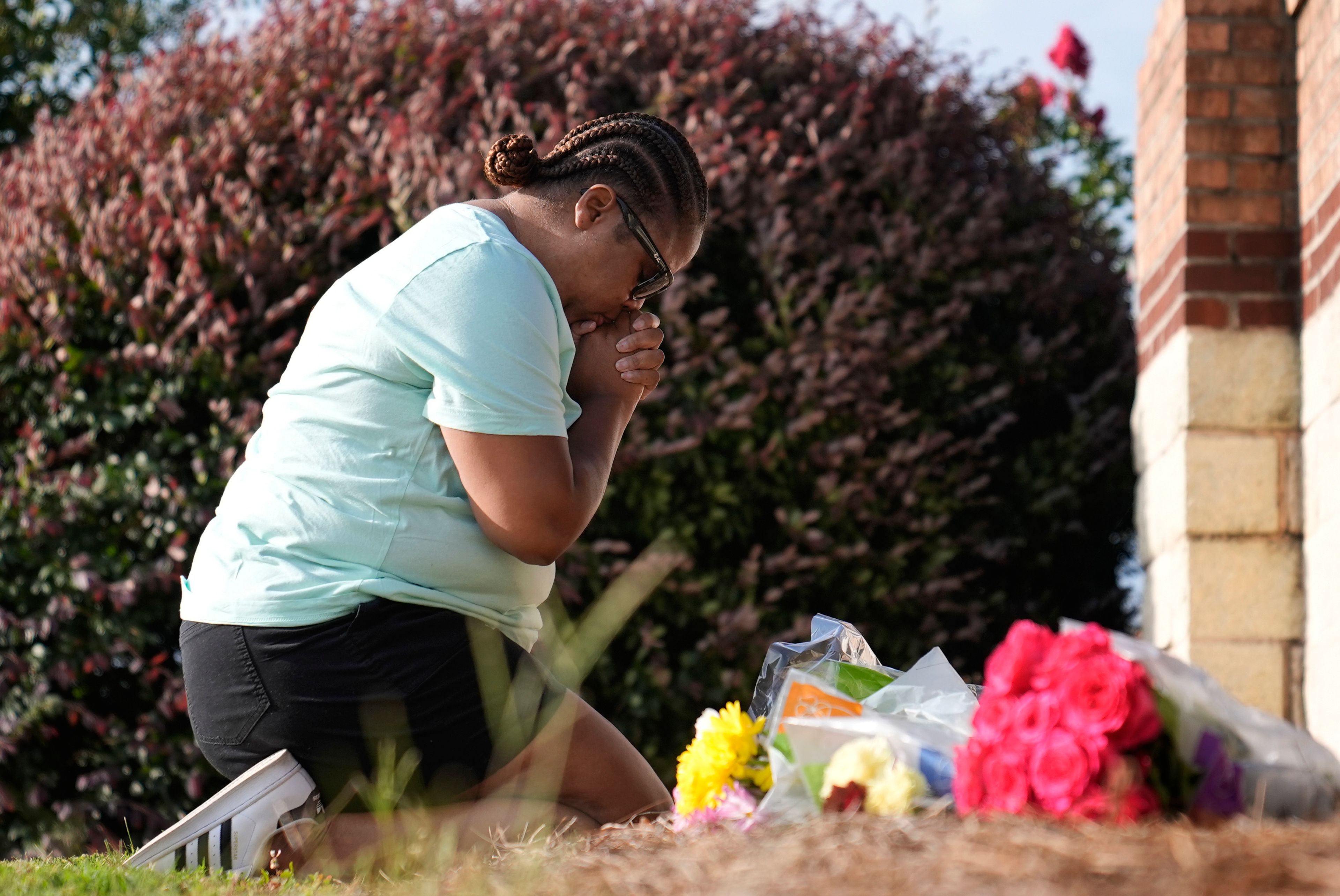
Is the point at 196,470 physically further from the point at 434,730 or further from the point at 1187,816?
the point at 1187,816

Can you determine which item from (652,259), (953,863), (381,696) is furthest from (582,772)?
(953,863)

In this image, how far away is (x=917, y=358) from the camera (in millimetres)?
4484

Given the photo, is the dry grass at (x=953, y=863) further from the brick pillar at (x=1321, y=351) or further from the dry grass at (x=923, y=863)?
the brick pillar at (x=1321, y=351)

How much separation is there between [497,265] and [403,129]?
6.55 ft

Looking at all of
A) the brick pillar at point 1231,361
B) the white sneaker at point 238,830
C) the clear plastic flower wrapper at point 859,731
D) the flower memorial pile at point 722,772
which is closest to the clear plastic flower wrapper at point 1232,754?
the clear plastic flower wrapper at point 859,731

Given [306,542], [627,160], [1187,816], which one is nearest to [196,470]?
[306,542]

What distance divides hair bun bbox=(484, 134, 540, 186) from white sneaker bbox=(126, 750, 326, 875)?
1215 millimetres

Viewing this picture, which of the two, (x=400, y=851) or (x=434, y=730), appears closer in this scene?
(x=400, y=851)

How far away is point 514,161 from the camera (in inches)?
108

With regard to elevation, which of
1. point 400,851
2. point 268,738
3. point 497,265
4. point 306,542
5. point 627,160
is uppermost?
point 627,160

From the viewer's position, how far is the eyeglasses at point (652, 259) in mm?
2682

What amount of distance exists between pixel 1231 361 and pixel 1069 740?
2558 mm

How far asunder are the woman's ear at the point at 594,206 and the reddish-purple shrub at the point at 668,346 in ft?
4.83

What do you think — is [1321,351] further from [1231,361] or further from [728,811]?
[728,811]
